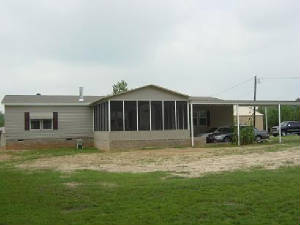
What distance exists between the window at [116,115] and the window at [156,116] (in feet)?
6.24

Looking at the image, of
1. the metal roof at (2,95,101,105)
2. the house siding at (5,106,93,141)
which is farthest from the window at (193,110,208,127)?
the metal roof at (2,95,101,105)

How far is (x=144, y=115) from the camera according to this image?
2498 cm

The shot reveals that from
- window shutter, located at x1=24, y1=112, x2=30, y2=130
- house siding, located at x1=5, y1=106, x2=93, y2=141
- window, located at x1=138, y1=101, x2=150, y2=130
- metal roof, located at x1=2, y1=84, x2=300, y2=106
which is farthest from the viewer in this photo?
window shutter, located at x1=24, y1=112, x2=30, y2=130

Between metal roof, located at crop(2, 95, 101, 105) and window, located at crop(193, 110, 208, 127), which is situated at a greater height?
metal roof, located at crop(2, 95, 101, 105)

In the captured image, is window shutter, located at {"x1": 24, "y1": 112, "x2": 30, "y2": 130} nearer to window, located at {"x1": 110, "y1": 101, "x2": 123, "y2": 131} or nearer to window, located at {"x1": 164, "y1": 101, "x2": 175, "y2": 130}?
window, located at {"x1": 110, "y1": 101, "x2": 123, "y2": 131}

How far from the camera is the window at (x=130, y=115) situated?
2461cm

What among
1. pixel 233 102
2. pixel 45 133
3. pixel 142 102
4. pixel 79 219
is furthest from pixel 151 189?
pixel 45 133

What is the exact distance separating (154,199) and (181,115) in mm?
18174

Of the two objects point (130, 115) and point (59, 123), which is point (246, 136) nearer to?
point (130, 115)

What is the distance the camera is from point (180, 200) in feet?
25.5

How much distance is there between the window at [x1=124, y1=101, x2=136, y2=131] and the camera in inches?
969

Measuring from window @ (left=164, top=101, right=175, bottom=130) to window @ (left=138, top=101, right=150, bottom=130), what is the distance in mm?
1158

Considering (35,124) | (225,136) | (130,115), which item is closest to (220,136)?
(225,136)

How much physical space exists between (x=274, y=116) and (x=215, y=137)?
31.0 meters
